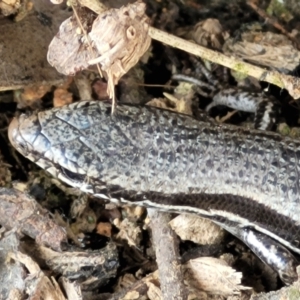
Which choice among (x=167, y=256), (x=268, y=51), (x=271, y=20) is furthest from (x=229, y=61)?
(x=167, y=256)

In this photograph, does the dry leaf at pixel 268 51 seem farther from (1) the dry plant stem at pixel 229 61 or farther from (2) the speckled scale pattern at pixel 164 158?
(2) the speckled scale pattern at pixel 164 158

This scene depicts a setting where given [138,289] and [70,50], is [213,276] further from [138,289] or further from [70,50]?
[70,50]

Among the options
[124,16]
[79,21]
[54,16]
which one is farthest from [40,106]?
[124,16]

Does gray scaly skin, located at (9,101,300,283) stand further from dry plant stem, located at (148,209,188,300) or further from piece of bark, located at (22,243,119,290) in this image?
piece of bark, located at (22,243,119,290)

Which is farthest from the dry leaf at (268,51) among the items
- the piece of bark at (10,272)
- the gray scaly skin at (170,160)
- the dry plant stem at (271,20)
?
the piece of bark at (10,272)

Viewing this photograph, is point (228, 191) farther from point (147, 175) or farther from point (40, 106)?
point (40, 106)

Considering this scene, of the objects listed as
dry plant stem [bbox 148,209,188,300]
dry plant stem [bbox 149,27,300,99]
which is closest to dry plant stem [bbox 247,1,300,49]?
dry plant stem [bbox 149,27,300,99]
